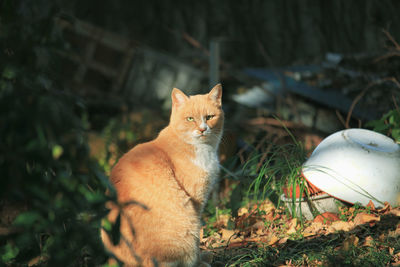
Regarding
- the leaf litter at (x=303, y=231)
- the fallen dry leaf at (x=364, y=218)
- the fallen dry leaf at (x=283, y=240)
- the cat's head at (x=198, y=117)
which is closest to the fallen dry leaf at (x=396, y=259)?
the leaf litter at (x=303, y=231)

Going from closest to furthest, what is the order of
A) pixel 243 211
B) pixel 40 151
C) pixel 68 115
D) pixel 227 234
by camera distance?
pixel 40 151
pixel 68 115
pixel 227 234
pixel 243 211

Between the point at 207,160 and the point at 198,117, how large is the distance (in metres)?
0.32

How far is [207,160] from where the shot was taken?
2512 millimetres

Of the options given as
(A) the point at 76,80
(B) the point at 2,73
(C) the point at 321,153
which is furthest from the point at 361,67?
(B) the point at 2,73

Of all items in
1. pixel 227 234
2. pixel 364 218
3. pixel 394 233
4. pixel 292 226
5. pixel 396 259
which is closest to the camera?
pixel 396 259

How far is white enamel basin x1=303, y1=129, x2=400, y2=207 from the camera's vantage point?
8.52 ft

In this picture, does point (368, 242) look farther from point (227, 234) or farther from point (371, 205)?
point (227, 234)

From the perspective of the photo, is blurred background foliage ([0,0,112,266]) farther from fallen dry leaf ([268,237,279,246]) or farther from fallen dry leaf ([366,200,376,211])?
fallen dry leaf ([366,200,376,211])

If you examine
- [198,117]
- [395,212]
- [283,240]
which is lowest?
[283,240]

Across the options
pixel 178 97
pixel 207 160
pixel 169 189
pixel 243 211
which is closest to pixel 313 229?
pixel 243 211

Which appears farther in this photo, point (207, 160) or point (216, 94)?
point (216, 94)

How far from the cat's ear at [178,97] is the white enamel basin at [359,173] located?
3.21ft

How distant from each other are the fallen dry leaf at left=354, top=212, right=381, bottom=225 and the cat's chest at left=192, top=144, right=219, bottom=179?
953mm

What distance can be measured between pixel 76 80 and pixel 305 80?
143 inches
